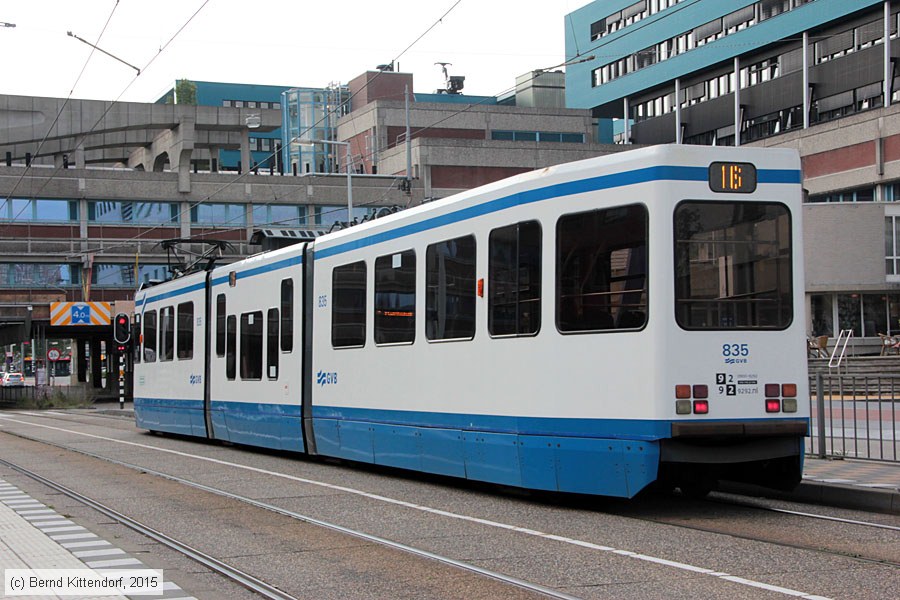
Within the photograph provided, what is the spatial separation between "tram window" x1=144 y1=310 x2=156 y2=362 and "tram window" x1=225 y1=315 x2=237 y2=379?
16.1 ft

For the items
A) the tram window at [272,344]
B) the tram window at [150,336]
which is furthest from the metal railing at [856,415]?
the tram window at [150,336]

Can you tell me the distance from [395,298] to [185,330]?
31.5 feet

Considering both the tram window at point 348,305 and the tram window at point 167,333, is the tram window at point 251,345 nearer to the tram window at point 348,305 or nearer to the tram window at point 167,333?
the tram window at point 348,305

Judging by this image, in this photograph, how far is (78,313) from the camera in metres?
52.1

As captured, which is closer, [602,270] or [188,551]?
[188,551]

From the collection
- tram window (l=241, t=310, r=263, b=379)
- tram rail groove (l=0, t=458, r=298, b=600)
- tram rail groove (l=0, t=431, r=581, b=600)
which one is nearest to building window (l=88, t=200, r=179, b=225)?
tram window (l=241, t=310, r=263, b=379)

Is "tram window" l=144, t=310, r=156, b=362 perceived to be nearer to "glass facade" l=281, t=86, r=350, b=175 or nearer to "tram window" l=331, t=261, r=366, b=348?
"tram window" l=331, t=261, r=366, b=348

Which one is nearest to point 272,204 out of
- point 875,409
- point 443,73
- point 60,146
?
point 60,146

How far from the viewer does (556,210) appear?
11.4 metres

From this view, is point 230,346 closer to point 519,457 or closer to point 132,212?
point 519,457

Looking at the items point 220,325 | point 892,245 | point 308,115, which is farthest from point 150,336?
point 308,115

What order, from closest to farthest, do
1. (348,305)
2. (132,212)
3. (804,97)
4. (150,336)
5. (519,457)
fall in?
(519,457) < (348,305) < (150,336) < (804,97) < (132,212)

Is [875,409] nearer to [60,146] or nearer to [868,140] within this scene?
[868,140]

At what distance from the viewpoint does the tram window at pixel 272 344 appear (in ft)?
59.3
